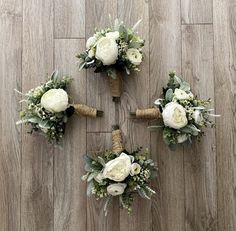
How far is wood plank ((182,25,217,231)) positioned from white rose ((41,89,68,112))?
0.54 meters

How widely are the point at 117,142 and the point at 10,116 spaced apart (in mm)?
486

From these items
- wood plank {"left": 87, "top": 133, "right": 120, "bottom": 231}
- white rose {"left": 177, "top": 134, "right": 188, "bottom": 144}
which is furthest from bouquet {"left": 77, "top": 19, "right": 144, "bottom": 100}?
white rose {"left": 177, "top": 134, "right": 188, "bottom": 144}

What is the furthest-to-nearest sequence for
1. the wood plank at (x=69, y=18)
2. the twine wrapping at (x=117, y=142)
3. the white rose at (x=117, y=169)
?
1. the wood plank at (x=69, y=18)
2. the twine wrapping at (x=117, y=142)
3. the white rose at (x=117, y=169)

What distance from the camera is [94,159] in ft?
5.10

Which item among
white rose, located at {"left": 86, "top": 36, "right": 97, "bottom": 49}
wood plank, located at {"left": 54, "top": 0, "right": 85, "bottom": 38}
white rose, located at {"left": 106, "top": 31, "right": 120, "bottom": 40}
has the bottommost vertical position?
white rose, located at {"left": 86, "top": 36, "right": 97, "bottom": 49}

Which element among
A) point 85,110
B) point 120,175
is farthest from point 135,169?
point 85,110

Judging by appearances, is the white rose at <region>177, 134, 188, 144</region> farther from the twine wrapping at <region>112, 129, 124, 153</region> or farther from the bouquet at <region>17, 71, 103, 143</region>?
the bouquet at <region>17, 71, 103, 143</region>

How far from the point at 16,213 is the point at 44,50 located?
2.36 ft

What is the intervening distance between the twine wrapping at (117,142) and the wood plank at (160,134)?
0.15 metres

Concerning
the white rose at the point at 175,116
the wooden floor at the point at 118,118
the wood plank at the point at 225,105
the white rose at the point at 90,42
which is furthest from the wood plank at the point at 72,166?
the wood plank at the point at 225,105

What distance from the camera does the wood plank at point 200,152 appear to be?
1.64 metres

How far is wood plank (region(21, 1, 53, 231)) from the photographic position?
5.41ft

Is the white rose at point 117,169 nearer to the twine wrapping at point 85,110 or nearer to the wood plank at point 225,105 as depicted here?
the twine wrapping at point 85,110

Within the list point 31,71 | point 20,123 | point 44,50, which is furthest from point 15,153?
point 44,50
